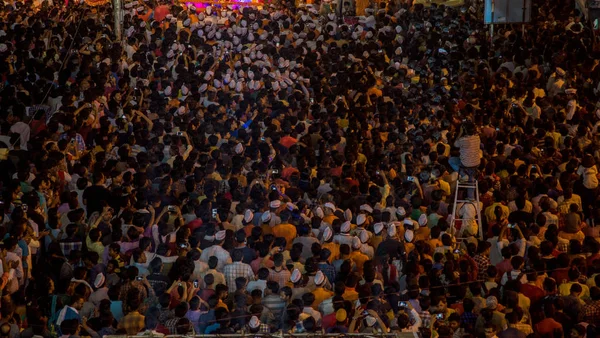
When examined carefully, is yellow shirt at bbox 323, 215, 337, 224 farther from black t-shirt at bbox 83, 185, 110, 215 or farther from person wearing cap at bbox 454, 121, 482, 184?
black t-shirt at bbox 83, 185, 110, 215

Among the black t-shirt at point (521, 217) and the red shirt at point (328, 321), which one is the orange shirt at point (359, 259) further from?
the black t-shirt at point (521, 217)

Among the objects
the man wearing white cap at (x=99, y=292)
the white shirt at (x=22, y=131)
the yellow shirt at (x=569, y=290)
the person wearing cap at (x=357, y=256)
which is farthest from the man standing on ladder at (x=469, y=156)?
the white shirt at (x=22, y=131)

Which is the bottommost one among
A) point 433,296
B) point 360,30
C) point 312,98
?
point 433,296

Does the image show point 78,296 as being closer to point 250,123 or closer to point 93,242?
point 93,242

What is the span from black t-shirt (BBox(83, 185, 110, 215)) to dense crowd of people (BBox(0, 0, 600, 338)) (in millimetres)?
37

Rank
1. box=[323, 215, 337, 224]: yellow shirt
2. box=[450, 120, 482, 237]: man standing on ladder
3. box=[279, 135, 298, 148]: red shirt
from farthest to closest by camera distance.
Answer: box=[279, 135, 298, 148]: red shirt, box=[450, 120, 482, 237]: man standing on ladder, box=[323, 215, 337, 224]: yellow shirt

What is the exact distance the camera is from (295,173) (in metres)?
14.6

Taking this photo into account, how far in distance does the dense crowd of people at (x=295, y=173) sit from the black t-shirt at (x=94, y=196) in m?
0.04

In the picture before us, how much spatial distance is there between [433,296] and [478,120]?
6512mm

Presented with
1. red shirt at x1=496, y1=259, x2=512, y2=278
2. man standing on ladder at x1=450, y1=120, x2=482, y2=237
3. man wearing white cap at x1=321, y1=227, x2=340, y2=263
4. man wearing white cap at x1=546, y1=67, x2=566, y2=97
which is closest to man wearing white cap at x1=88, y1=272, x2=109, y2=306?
man wearing white cap at x1=321, y1=227, x2=340, y2=263

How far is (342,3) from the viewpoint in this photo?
22266 millimetres

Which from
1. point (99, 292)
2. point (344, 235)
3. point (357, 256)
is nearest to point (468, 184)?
point (344, 235)

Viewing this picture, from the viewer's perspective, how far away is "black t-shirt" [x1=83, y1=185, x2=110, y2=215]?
43.0 ft

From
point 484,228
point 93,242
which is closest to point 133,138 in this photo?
point 93,242
